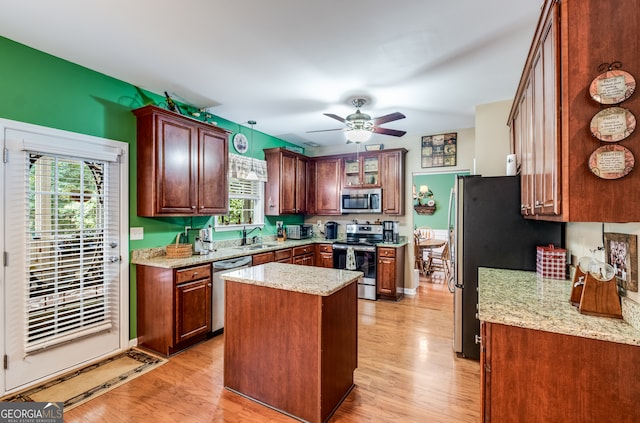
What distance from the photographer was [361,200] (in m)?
5.25

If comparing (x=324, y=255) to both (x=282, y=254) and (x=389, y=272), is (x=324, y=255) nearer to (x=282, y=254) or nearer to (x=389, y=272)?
(x=282, y=254)

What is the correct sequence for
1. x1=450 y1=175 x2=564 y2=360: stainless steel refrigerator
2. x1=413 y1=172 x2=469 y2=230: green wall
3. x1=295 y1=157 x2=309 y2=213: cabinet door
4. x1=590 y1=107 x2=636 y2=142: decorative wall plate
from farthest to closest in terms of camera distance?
x1=413 y1=172 x2=469 y2=230: green wall
x1=295 y1=157 x2=309 y2=213: cabinet door
x1=450 y1=175 x2=564 y2=360: stainless steel refrigerator
x1=590 y1=107 x2=636 y2=142: decorative wall plate

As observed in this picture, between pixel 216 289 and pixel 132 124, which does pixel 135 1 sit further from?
pixel 216 289

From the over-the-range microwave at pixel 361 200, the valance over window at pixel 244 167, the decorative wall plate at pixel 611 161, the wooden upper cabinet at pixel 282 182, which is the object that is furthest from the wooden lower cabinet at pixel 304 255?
the decorative wall plate at pixel 611 161

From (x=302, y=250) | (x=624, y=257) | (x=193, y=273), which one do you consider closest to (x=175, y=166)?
(x=193, y=273)

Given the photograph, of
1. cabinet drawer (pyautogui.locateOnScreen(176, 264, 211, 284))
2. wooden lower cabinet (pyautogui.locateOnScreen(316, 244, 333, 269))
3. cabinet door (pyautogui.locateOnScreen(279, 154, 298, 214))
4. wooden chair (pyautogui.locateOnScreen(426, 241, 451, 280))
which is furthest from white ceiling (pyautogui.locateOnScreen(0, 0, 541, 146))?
wooden chair (pyautogui.locateOnScreen(426, 241, 451, 280))

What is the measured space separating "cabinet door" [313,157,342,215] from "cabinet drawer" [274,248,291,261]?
1362mm

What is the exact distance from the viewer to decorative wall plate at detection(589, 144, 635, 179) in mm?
1203

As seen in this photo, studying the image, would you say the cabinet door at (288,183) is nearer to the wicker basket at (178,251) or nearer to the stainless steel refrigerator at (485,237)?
the wicker basket at (178,251)

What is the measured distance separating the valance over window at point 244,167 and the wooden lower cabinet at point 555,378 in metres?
3.75

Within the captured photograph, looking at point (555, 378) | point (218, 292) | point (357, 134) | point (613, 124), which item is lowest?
point (218, 292)

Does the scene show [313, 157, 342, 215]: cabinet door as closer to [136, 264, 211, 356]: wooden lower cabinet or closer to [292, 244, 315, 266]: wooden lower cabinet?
[292, 244, 315, 266]: wooden lower cabinet

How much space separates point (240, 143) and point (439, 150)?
3.17 meters

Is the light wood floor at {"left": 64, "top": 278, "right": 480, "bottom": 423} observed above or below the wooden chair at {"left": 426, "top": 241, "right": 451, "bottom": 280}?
below
